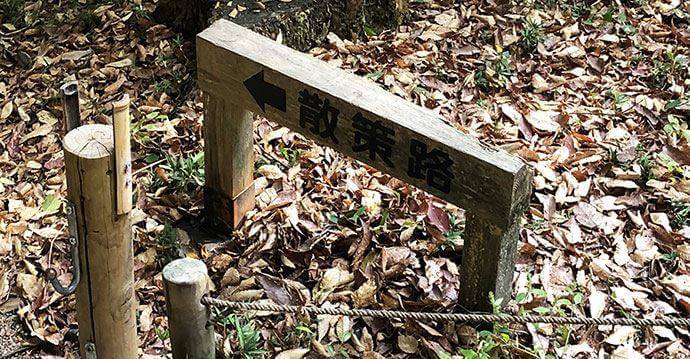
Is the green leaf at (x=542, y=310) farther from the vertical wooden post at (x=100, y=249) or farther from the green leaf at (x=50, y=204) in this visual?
the green leaf at (x=50, y=204)

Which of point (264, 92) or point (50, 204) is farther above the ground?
point (264, 92)

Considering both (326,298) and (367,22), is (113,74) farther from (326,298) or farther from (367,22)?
(326,298)

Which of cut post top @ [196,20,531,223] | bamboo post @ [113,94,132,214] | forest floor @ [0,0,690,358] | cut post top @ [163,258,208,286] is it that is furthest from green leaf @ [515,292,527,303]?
bamboo post @ [113,94,132,214]

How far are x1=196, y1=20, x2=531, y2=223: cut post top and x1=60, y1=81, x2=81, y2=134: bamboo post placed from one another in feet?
3.24

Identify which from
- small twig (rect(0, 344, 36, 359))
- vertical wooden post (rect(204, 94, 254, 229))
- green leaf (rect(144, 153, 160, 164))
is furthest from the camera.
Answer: green leaf (rect(144, 153, 160, 164))

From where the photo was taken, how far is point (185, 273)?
2967mm

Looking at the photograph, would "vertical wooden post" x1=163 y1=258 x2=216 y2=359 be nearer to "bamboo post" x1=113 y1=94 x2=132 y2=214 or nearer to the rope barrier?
the rope barrier

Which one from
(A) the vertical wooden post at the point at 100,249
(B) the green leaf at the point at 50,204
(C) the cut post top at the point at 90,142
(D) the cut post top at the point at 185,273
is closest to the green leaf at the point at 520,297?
(D) the cut post top at the point at 185,273

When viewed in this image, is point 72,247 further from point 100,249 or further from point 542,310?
point 542,310

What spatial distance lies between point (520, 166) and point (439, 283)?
3.07ft

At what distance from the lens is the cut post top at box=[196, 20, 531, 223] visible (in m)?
3.19

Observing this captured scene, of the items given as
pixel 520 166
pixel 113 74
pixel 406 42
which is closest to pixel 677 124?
pixel 406 42

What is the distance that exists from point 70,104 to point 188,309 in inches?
32.6

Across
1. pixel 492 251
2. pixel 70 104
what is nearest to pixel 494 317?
pixel 492 251
